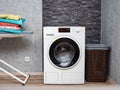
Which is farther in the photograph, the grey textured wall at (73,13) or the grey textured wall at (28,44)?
the grey textured wall at (73,13)

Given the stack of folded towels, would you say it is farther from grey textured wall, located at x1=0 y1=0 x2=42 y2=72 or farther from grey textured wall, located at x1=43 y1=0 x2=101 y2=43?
grey textured wall, located at x1=43 y1=0 x2=101 y2=43

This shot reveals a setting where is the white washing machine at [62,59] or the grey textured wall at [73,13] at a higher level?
the grey textured wall at [73,13]

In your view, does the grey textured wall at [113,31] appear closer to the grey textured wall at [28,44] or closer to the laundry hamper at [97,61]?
the laundry hamper at [97,61]

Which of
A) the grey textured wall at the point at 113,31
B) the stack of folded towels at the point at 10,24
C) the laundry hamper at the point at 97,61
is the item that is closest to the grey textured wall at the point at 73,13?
the grey textured wall at the point at 113,31

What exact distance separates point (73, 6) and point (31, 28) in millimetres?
937

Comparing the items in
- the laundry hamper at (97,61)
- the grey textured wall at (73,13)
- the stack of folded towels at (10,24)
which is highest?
the grey textured wall at (73,13)

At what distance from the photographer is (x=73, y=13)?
4703mm

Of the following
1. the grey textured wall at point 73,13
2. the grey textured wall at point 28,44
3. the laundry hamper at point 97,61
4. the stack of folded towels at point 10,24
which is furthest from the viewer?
the grey textured wall at point 73,13

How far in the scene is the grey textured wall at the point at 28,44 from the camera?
4.41 metres

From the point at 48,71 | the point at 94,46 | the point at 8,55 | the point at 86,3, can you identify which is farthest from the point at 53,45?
the point at 86,3

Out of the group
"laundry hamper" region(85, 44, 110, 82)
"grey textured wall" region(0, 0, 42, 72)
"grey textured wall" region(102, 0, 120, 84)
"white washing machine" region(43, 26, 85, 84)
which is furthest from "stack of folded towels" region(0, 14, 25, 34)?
"grey textured wall" region(102, 0, 120, 84)

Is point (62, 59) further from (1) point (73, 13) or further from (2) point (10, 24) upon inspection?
(1) point (73, 13)

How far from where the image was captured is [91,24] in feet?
15.6

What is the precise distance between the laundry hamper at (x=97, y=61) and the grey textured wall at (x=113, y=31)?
4.3 inches
